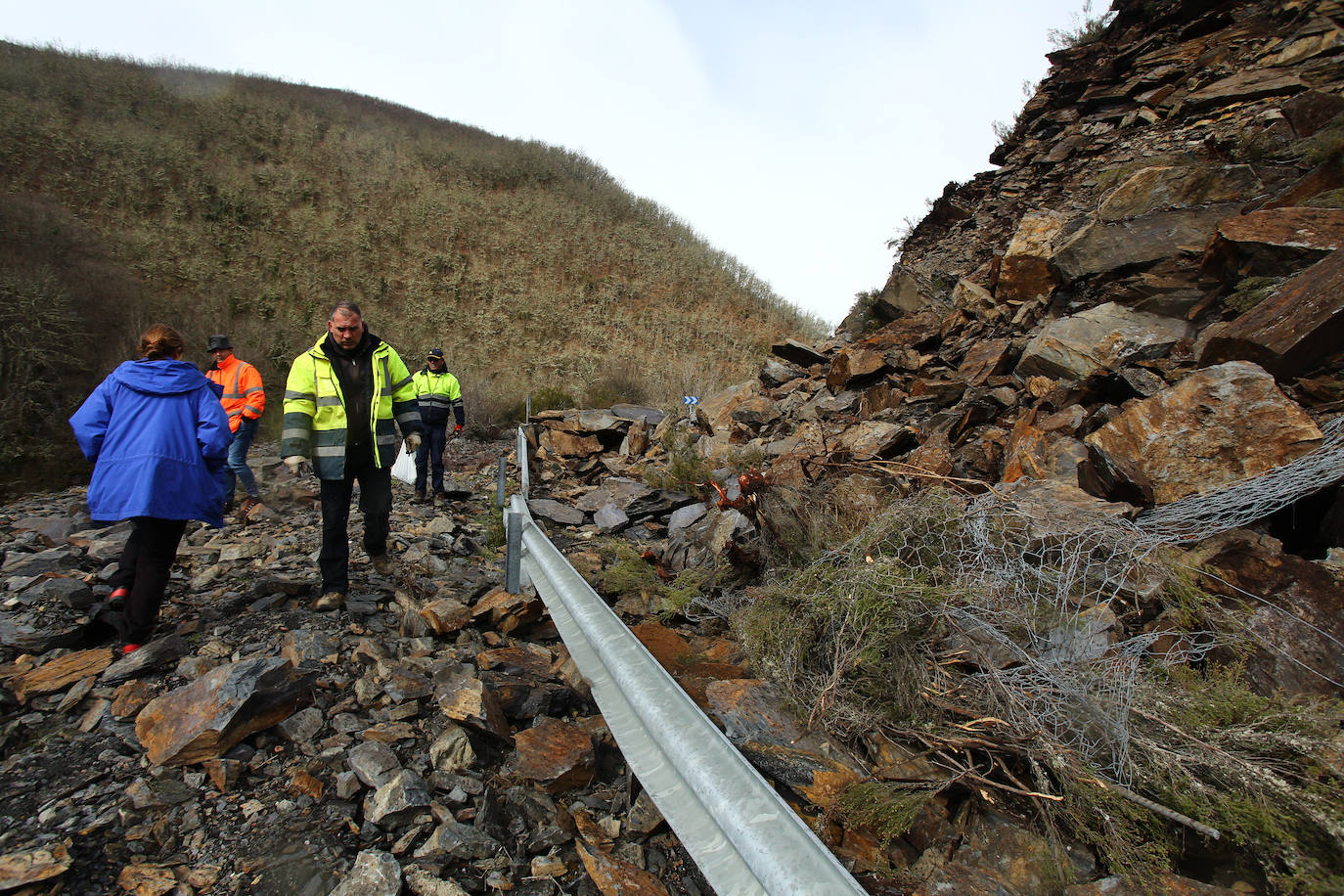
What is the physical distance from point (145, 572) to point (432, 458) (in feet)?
13.4

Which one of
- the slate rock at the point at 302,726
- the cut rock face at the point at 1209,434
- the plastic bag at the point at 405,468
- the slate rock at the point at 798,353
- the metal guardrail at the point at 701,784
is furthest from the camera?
the slate rock at the point at 798,353

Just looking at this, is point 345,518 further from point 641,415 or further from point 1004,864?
point 641,415

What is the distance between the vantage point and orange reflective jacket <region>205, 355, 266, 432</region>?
5.66 metres

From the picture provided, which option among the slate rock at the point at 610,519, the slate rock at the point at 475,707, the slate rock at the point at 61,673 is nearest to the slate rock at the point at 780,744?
the slate rock at the point at 475,707

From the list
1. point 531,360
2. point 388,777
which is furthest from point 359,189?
point 388,777

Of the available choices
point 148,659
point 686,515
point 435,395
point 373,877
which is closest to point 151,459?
point 148,659

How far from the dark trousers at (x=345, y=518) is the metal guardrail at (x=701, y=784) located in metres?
2.41

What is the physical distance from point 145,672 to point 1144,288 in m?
7.49

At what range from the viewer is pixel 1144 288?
510 cm

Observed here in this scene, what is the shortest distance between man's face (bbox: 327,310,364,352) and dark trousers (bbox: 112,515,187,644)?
4.55ft

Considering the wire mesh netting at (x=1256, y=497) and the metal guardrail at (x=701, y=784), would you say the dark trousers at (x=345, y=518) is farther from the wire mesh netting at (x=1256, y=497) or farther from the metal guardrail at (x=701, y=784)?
the wire mesh netting at (x=1256, y=497)

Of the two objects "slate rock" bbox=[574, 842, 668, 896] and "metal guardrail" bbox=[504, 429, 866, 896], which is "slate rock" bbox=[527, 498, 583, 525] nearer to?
"metal guardrail" bbox=[504, 429, 866, 896]

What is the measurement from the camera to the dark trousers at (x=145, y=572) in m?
3.01

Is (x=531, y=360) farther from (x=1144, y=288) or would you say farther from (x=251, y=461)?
(x=1144, y=288)
